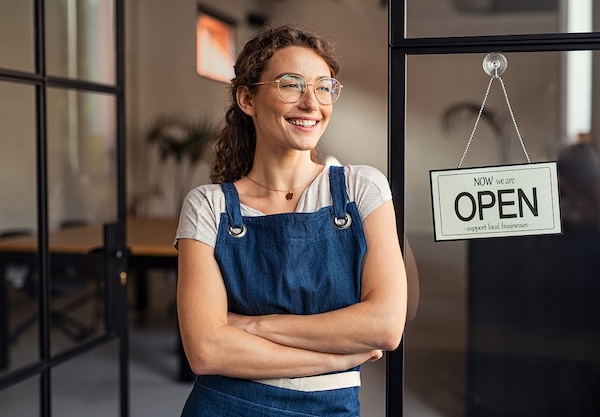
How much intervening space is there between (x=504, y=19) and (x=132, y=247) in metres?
3.67

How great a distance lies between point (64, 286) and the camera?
11.8ft

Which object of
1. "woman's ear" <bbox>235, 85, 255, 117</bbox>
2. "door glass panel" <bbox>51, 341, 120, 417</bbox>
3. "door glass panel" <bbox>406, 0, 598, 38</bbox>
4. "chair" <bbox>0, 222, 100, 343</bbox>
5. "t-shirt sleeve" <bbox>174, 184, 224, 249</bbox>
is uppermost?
"door glass panel" <bbox>406, 0, 598, 38</bbox>

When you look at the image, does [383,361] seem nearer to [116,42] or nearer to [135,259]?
[116,42]

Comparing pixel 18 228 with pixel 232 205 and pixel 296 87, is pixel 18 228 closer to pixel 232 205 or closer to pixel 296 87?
pixel 232 205

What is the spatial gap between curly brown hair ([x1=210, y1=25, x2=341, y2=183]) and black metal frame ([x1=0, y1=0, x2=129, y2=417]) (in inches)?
58.2

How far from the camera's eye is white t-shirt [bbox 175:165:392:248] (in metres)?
1.72

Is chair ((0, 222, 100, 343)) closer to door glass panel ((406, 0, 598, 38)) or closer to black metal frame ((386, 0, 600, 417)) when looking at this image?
black metal frame ((386, 0, 600, 417))

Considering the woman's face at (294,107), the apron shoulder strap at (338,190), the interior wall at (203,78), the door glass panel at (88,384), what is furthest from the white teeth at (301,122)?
the interior wall at (203,78)

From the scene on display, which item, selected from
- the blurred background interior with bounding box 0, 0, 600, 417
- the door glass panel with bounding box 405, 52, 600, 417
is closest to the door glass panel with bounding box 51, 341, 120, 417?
the blurred background interior with bounding box 0, 0, 600, 417

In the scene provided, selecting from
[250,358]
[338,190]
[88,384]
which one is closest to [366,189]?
[338,190]

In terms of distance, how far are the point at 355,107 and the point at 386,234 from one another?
8086 millimetres

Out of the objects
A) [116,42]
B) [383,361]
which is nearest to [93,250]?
[116,42]

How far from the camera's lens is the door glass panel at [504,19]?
80.2 inches

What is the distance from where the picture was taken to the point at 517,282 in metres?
2.20
